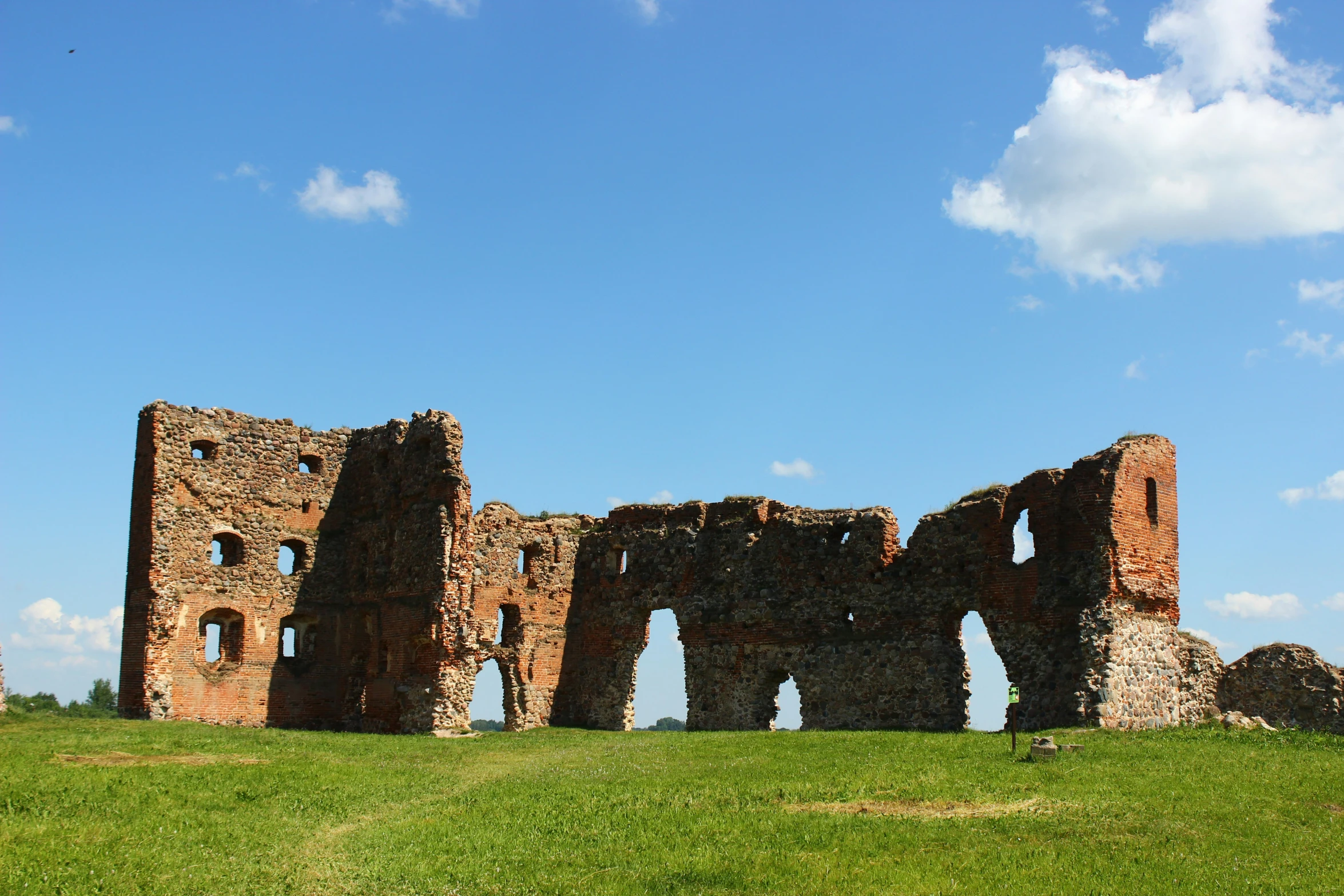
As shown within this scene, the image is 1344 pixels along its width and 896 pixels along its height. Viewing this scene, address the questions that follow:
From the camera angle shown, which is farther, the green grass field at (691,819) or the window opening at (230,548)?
the window opening at (230,548)

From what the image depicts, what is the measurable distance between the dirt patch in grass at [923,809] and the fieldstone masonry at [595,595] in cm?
902

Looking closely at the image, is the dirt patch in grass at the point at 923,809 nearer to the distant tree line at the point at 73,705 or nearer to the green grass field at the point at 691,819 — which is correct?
the green grass field at the point at 691,819

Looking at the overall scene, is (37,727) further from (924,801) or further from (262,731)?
(924,801)

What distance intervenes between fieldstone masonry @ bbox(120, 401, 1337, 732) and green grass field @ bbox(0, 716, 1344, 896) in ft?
13.3

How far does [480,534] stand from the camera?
3172 centimetres

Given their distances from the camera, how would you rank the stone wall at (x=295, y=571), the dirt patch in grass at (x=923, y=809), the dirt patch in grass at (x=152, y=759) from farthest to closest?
the stone wall at (x=295, y=571), the dirt patch in grass at (x=152, y=759), the dirt patch in grass at (x=923, y=809)

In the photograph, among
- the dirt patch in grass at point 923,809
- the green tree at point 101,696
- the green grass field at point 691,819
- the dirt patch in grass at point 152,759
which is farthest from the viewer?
the green tree at point 101,696

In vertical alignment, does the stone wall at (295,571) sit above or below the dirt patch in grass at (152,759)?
above

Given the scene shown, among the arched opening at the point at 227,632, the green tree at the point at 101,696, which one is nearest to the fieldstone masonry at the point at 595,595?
the arched opening at the point at 227,632

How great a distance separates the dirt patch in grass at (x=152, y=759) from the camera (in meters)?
19.0

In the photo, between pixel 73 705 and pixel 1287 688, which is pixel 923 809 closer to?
pixel 1287 688

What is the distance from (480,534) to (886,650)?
10984 mm

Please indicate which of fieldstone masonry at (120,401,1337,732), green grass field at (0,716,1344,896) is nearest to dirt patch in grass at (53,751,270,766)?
green grass field at (0,716,1344,896)

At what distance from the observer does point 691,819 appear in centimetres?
1536
